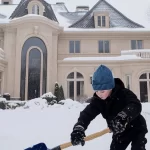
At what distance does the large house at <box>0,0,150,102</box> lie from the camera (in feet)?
71.9

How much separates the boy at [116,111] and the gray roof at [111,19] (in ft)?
73.0

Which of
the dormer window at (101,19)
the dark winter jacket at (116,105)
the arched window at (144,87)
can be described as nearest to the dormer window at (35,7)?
the dormer window at (101,19)

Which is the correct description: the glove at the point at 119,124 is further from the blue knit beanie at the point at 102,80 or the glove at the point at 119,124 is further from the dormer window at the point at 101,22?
the dormer window at the point at 101,22

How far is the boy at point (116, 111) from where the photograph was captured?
2.55 metres

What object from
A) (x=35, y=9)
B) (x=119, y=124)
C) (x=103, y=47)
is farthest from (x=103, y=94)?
(x=35, y=9)

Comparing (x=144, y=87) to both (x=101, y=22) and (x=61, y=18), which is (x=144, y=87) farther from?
(x=61, y=18)

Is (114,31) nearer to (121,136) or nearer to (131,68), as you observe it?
(131,68)

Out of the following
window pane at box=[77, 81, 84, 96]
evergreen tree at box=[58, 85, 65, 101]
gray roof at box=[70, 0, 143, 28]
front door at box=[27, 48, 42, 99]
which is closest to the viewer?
evergreen tree at box=[58, 85, 65, 101]

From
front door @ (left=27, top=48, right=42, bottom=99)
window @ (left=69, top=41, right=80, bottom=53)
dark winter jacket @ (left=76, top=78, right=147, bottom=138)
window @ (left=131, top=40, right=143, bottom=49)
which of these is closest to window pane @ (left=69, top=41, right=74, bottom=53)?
window @ (left=69, top=41, right=80, bottom=53)

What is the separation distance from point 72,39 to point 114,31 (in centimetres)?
408

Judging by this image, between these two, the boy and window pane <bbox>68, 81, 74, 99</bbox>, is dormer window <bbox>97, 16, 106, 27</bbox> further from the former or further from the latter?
the boy

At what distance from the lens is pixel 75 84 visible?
22.4 metres

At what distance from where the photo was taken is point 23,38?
73.9ft

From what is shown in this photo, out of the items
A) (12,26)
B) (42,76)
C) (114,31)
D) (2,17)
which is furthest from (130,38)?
(2,17)
